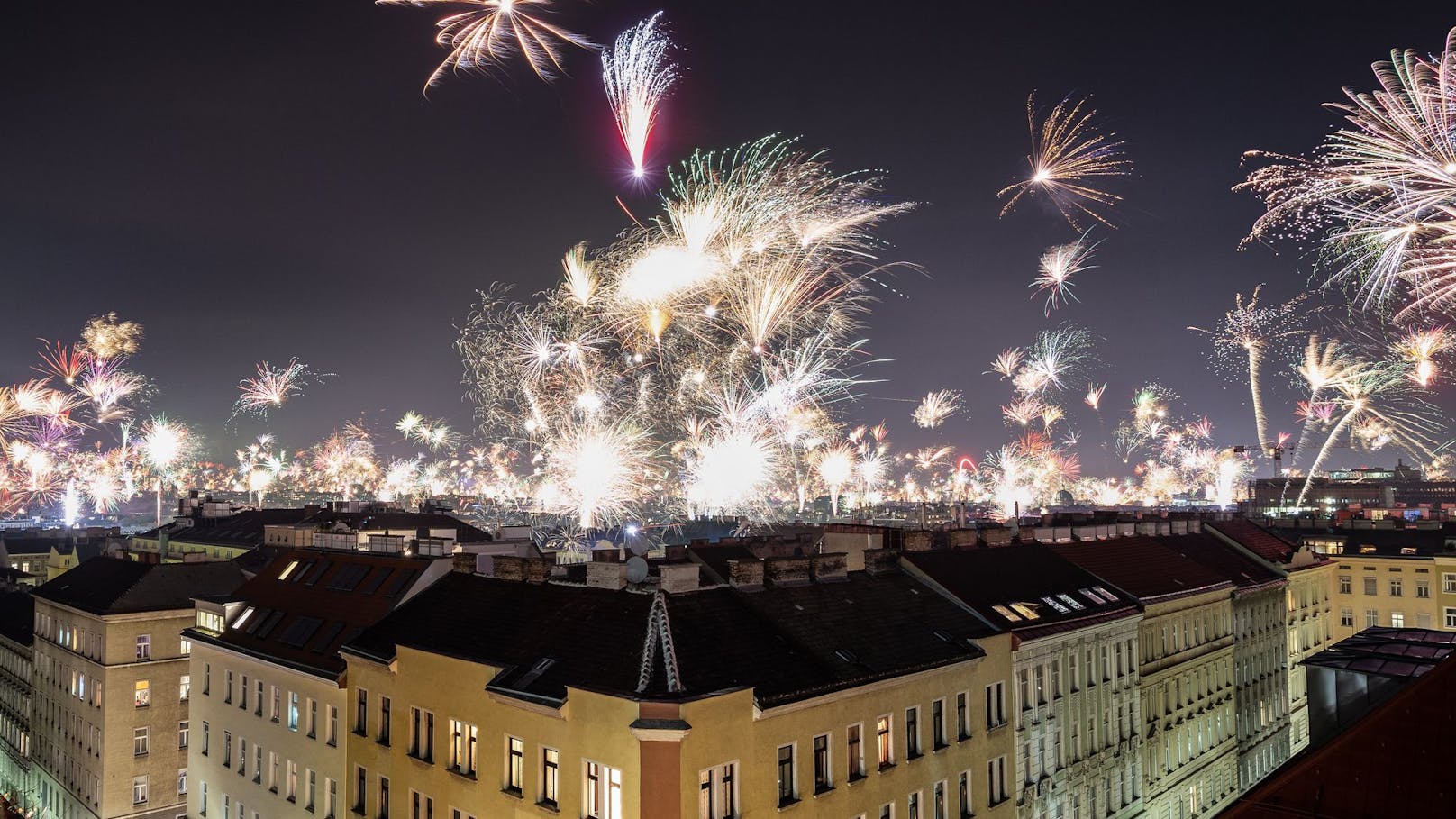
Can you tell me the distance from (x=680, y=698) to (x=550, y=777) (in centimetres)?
721

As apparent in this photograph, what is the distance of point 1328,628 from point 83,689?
113 meters

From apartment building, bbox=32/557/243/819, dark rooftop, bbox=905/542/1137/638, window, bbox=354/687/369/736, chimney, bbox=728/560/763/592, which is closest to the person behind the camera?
chimney, bbox=728/560/763/592

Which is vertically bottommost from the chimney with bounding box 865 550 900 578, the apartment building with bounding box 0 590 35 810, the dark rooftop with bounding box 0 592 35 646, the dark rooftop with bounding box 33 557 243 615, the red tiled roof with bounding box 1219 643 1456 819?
the apartment building with bounding box 0 590 35 810

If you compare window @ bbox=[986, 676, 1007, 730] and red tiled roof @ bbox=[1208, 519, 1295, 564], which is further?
red tiled roof @ bbox=[1208, 519, 1295, 564]

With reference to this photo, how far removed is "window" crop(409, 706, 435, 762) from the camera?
123 feet

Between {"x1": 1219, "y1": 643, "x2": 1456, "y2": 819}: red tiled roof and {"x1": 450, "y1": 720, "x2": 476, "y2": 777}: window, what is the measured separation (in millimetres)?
26284

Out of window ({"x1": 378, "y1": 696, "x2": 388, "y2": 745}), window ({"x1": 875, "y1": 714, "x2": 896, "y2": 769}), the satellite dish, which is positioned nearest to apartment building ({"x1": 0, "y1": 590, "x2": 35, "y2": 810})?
window ({"x1": 378, "y1": 696, "x2": 388, "y2": 745})

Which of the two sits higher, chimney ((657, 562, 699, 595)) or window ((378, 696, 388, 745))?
chimney ((657, 562, 699, 595))

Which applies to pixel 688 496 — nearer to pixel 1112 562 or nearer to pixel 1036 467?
pixel 1112 562

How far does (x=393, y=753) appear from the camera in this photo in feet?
130

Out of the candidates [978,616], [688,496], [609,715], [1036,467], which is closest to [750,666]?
[609,715]

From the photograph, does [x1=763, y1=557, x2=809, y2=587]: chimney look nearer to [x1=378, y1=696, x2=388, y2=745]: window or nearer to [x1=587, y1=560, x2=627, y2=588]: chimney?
[x1=587, y1=560, x2=627, y2=588]: chimney

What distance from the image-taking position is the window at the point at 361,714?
137 feet

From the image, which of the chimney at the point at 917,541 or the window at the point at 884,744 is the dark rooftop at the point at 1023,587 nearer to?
the chimney at the point at 917,541
